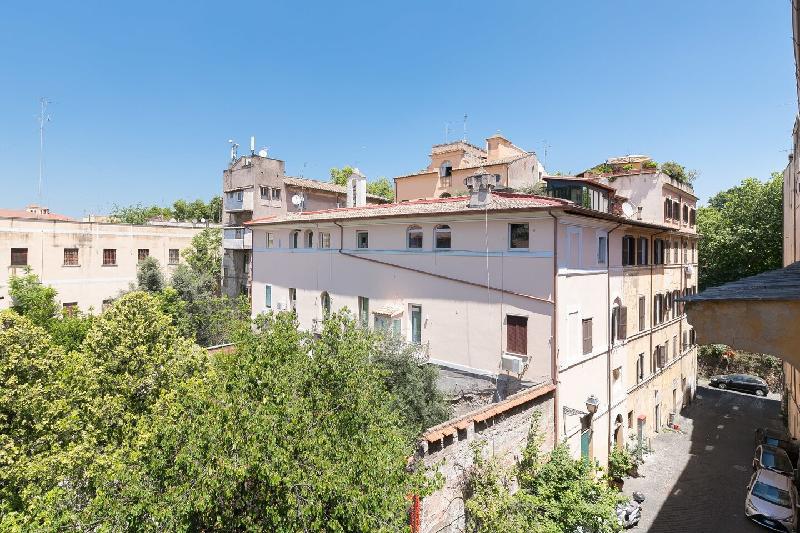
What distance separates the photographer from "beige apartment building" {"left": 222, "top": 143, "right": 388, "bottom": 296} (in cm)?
3456

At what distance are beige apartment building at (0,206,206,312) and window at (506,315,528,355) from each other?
2759 cm

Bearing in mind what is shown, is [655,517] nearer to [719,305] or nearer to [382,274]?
[382,274]

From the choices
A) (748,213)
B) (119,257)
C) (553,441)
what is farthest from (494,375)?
(748,213)

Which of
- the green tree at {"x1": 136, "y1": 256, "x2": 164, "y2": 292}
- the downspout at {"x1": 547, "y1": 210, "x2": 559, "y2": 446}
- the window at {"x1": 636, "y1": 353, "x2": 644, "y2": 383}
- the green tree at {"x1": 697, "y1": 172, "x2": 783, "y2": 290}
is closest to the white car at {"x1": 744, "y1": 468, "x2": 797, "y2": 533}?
the window at {"x1": 636, "y1": 353, "x2": 644, "y2": 383}

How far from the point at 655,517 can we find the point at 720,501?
3642 millimetres

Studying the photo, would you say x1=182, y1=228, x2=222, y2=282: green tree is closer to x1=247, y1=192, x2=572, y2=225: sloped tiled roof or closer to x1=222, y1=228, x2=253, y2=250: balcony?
x1=222, y1=228, x2=253, y2=250: balcony

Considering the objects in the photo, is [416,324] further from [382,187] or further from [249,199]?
[382,187]

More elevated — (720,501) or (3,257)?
(3,257)

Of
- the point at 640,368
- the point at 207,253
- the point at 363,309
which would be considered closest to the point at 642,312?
the point at 640,368

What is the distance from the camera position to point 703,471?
19.4m

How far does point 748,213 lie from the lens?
36.4 meters

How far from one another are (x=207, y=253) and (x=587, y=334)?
101 ft

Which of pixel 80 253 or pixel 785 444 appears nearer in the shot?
pixel 785 444

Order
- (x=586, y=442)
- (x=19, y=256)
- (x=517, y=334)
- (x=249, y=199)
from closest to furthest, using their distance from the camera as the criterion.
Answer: (x=517, y=334) → (x=586, y=442) → (x=19, y=256) → (x=249, y=199)
